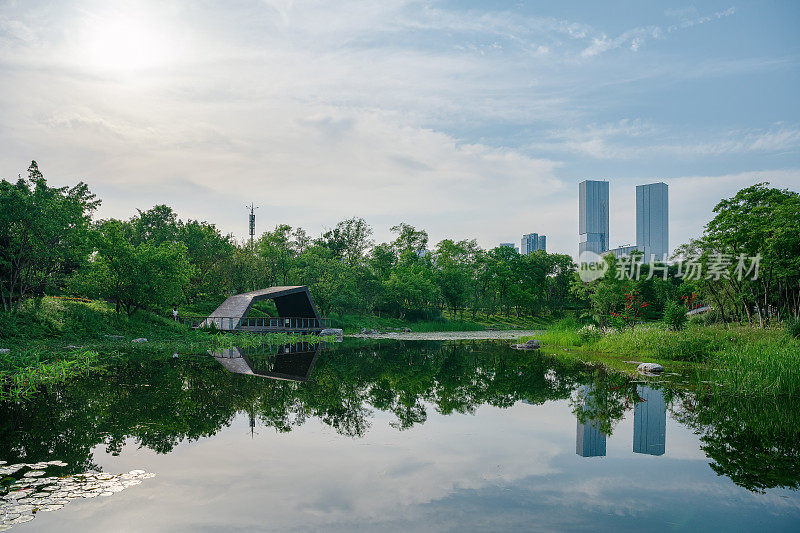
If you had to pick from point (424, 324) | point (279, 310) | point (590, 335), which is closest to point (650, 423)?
point (590, 335)

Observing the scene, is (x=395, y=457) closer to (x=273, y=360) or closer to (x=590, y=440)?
(x=590, y=440)

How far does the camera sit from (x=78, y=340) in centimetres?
2042

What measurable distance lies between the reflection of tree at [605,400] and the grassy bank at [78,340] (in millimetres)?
11399

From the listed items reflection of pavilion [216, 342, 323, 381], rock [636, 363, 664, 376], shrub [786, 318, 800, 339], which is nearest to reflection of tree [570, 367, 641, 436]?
rock [636, 363, 664, 376]

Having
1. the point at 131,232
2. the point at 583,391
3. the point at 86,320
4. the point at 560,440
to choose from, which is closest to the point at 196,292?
the point at 131,232

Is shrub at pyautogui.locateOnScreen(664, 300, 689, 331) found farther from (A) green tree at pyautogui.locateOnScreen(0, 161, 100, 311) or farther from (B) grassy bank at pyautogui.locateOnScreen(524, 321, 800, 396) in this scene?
(A) green tree at pyautogui.locateOnScreen(0, 161, 100, 311)

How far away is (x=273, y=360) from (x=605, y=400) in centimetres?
1152

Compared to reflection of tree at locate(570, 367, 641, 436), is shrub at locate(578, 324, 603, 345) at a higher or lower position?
higher

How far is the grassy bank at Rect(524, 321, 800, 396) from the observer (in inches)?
443

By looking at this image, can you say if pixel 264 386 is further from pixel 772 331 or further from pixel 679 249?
pixel 679 249

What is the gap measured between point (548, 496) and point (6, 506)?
5466mm

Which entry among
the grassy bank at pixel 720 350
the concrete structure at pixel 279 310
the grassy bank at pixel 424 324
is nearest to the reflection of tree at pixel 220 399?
the grassy bank at pixel 720 350

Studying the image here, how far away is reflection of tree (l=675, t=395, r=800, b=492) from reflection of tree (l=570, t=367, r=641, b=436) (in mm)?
1118

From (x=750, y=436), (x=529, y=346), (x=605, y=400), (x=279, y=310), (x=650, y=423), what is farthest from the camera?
(x=279, y=310)
